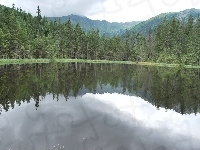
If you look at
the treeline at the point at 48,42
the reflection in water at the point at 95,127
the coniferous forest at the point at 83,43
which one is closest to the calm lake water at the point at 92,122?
the reflection in water at the point at 95,127

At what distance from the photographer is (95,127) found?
2169 centimetres

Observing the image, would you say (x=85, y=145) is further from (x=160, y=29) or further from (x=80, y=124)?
(x=160, y=29)

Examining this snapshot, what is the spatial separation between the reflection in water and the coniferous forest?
72295 mm

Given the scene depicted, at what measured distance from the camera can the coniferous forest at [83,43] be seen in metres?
105

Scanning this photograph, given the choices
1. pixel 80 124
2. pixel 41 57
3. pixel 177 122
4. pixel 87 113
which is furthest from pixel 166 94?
pixel 41 57

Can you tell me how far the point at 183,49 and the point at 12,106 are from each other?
13303 centimetres

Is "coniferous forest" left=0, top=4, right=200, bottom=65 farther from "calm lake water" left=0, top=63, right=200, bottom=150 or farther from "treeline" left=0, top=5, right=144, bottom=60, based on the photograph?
"calm lake water" left=0, top=63, right=200, bottom=150

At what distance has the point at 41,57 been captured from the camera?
369ft

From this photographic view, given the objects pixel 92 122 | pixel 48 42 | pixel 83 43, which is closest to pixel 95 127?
pixel 92 122

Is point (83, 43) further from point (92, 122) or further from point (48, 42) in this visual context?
point (92, 122)

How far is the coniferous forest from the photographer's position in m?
105

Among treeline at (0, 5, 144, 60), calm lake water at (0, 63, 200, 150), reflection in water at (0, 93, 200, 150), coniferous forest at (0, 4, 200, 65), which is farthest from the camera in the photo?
coniferous forest at (0, 4, 200, 65)

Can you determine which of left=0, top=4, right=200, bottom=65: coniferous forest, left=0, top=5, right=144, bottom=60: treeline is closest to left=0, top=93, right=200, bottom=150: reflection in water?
left=0, top=5, right=144, bottom=60: treeline

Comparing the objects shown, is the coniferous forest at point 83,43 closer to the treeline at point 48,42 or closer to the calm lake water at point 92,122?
the treeline at point 48,42
